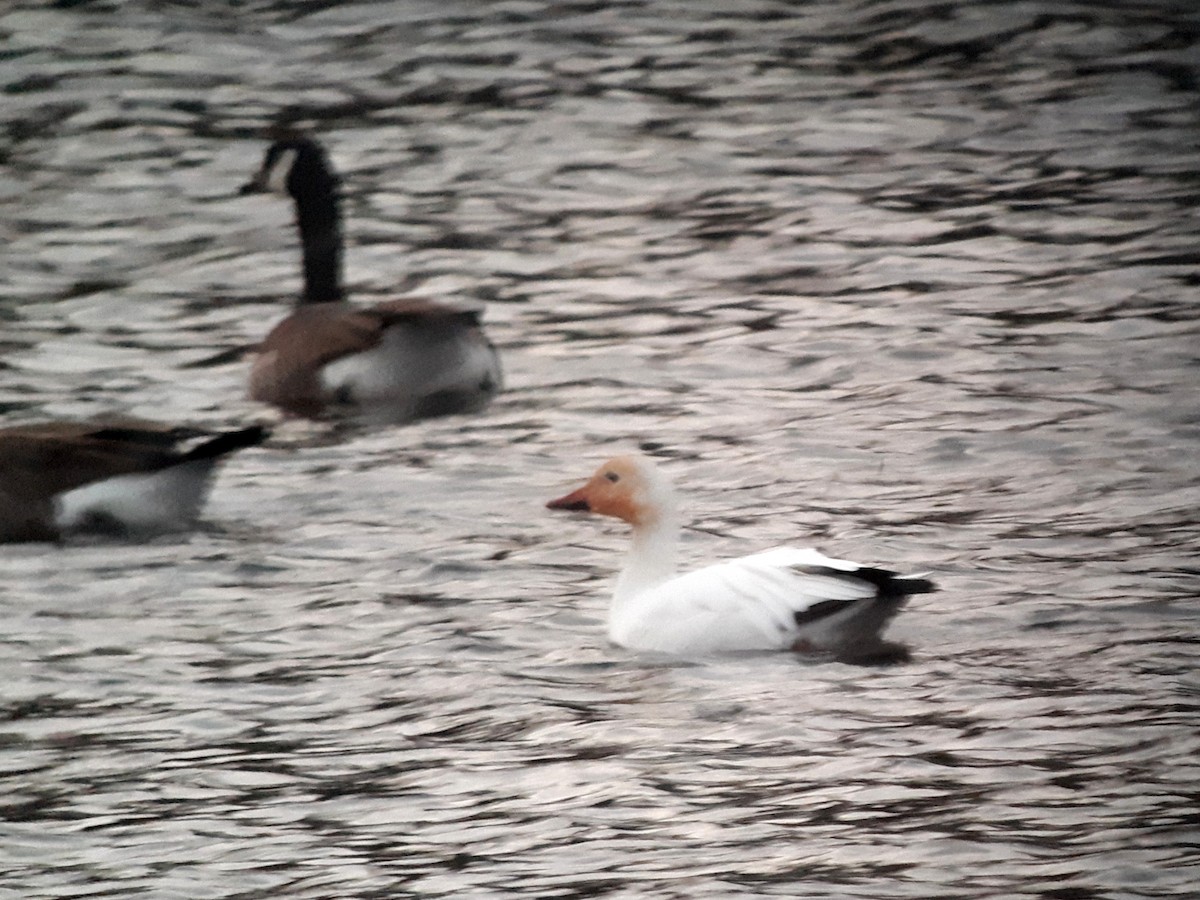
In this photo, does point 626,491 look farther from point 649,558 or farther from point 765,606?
point 765,606

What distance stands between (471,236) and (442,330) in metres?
2.61

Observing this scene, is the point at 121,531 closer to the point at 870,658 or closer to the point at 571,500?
the point at 571,500

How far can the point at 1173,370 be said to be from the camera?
452 inches

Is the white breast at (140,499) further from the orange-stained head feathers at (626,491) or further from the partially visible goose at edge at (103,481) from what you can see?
the orange-stained head feathers at (626,491)

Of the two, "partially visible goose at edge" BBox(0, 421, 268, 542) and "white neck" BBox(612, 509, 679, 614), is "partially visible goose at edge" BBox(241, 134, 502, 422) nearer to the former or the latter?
"partially visible goose at edge" BBox(0, 421, 268, 542)

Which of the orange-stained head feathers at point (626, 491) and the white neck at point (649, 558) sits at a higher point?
the orange-stained head feathers at point (626, 491)

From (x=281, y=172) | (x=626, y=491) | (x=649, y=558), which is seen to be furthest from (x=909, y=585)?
(x=281, y=172)

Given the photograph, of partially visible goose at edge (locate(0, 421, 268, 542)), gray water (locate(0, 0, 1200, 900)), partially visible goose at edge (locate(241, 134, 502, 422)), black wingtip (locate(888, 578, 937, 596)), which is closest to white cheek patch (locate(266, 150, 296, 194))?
gray water (locate(0, 0, 1200, 900))

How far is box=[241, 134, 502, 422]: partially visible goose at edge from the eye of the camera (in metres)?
12.0

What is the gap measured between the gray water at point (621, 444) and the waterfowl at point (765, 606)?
0.45 ft

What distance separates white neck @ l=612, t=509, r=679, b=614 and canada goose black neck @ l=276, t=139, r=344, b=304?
5.17 meters

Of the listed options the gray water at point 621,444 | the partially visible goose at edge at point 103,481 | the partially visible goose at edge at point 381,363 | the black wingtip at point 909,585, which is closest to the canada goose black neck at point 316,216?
the gray water at point 621,444

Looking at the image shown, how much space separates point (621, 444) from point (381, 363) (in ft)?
5.83

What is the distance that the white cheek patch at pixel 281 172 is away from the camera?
46.5ft
